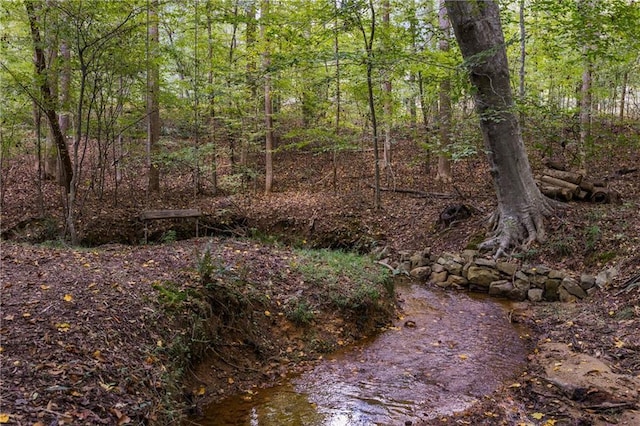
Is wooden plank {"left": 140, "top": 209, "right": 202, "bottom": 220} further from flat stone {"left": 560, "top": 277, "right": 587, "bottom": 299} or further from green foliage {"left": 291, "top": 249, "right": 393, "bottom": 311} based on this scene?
flat stone {"left": 560, "top": 277, "right": 587, "bottom": 299}

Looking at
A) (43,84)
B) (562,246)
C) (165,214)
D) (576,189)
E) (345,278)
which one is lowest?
(345,278)

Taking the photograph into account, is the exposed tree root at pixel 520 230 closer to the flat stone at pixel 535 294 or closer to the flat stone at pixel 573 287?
the flat stone at pixel 535 294

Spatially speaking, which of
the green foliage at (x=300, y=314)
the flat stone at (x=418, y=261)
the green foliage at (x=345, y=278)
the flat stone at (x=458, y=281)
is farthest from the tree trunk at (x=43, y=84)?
the flat stone at (x=458, y=281)

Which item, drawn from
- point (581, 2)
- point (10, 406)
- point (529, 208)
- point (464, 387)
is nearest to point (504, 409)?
point (464, 387)

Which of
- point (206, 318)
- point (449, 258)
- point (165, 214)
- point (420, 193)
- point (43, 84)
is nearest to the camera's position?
point (206, 318)

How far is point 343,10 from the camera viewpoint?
9656 mm

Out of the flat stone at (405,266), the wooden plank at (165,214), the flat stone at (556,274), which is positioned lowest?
the flat stone at (405,266)

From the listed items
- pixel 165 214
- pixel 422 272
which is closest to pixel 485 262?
pixel 422 272

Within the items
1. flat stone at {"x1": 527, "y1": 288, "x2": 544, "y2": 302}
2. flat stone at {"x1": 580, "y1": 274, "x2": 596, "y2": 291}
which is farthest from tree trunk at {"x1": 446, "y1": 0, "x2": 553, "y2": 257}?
flat stone at {"x1": 580, "y1": 274, "x2": 596, "y2": 291}

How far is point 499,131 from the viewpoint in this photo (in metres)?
9.06

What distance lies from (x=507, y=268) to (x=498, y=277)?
10.3 inches

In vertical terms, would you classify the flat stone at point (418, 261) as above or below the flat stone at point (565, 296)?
above

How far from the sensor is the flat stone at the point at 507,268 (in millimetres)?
8586

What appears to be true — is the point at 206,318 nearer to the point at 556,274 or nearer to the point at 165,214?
the point at 165,214
